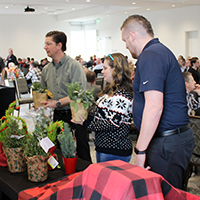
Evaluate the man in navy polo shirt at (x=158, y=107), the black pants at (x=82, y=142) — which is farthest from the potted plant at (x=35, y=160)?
the black pants at (x=82, y=142)

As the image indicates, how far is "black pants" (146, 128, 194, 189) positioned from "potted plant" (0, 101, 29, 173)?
0.87 metres

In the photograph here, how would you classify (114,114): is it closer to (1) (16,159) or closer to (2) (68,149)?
(2) (68,149)

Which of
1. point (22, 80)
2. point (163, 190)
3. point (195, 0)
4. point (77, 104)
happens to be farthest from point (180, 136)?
point (195, 0)

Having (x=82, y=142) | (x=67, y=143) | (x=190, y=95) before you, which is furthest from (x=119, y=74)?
(x=190, y=95)

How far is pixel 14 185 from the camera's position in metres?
1.73

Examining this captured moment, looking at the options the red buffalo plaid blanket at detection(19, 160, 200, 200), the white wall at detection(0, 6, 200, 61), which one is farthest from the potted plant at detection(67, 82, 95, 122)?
the white wall at detection(0, 6, 200, 61)

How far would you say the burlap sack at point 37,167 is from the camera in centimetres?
174

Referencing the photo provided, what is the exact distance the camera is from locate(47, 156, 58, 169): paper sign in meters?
1.92

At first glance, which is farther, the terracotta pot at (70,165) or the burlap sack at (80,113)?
the burlap sack at (80,113)

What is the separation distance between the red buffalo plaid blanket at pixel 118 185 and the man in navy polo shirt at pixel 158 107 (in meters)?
0.54

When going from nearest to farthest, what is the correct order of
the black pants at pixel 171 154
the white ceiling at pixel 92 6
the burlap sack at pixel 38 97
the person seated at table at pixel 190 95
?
the black pants at pixel 171 154 → the burlap sack at pixel 38 97 → the person seated at table at pixel 190 95 → the white ceiling at pixel 92 6

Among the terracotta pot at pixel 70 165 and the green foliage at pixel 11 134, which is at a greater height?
the green foliage at pixel 11 134

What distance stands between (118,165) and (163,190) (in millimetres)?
176

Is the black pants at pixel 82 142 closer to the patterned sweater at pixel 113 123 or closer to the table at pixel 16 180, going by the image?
the patterned sweater at pixel 113 123
